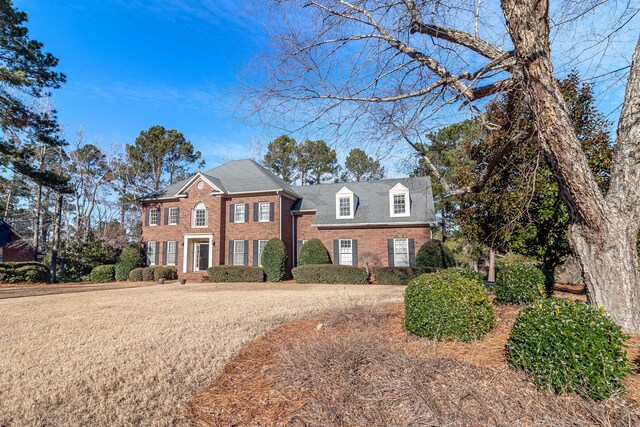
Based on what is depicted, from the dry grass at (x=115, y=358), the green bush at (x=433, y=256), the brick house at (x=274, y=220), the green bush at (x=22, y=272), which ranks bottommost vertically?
the dry grass at (x=115, y=358)

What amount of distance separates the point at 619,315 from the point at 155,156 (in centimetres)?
3656

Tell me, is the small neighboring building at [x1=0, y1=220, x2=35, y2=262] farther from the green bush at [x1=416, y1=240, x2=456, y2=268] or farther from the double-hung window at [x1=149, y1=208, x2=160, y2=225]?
the green bush at [x1=416, y1=240, x2=456, y2=268]

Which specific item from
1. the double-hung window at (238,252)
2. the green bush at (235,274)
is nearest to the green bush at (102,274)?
the green bush at (235,274)

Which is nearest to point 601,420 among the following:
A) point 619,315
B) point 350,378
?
point 350,378

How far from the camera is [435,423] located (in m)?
2.58

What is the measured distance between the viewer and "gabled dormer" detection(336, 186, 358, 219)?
66.5ft

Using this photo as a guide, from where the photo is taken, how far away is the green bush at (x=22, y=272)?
61.5 feet

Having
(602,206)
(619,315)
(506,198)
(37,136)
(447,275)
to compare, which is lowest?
(619,315)

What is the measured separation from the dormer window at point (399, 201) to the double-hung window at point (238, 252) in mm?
9168

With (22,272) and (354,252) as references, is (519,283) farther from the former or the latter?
(22,272)

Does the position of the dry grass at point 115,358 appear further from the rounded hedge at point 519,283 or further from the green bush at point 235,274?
the green bush at point 235,274

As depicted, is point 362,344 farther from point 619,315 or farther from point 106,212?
point 106,212

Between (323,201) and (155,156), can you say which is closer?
(323,201)

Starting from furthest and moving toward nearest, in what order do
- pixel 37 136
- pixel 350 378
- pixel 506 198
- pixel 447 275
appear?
pixel 37 136, pixel 506 198, pixel 447 275, pixel 350 378
